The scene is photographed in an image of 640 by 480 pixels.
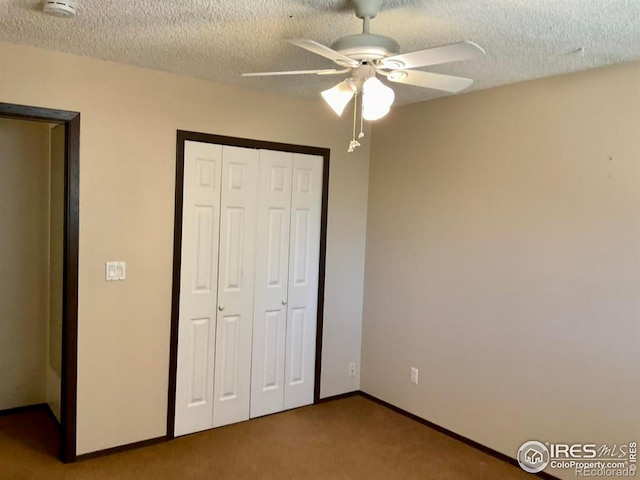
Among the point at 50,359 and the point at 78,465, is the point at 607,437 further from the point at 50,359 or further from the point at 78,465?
the point at 50,359

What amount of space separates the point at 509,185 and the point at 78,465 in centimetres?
316

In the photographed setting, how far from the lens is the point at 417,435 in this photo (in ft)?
12.1

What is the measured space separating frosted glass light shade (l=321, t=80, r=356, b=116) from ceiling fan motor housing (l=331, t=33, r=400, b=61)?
0.22 metres

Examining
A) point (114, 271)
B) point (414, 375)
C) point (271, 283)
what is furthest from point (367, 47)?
point (414, 375)

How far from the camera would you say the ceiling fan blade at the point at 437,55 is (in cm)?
178

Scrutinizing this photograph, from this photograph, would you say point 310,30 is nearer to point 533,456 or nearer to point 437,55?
point 437,55

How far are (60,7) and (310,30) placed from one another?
3.47 ft

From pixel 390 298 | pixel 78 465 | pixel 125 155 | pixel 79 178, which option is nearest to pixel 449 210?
pixel 390 298

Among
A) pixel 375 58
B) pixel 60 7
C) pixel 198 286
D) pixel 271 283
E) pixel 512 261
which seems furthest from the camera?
pixel 271 283

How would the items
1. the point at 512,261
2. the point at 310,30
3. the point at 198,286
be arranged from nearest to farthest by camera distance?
the point at 310,30 < the point at 512,261 < the point at 198,286

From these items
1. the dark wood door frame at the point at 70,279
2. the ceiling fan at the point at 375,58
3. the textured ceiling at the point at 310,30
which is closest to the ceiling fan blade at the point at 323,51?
the ceiling fan at the point at 375,58

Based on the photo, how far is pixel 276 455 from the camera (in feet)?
11.0

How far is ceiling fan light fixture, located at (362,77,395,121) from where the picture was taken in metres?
2.09

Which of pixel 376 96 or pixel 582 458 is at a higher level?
pixel 376 96
